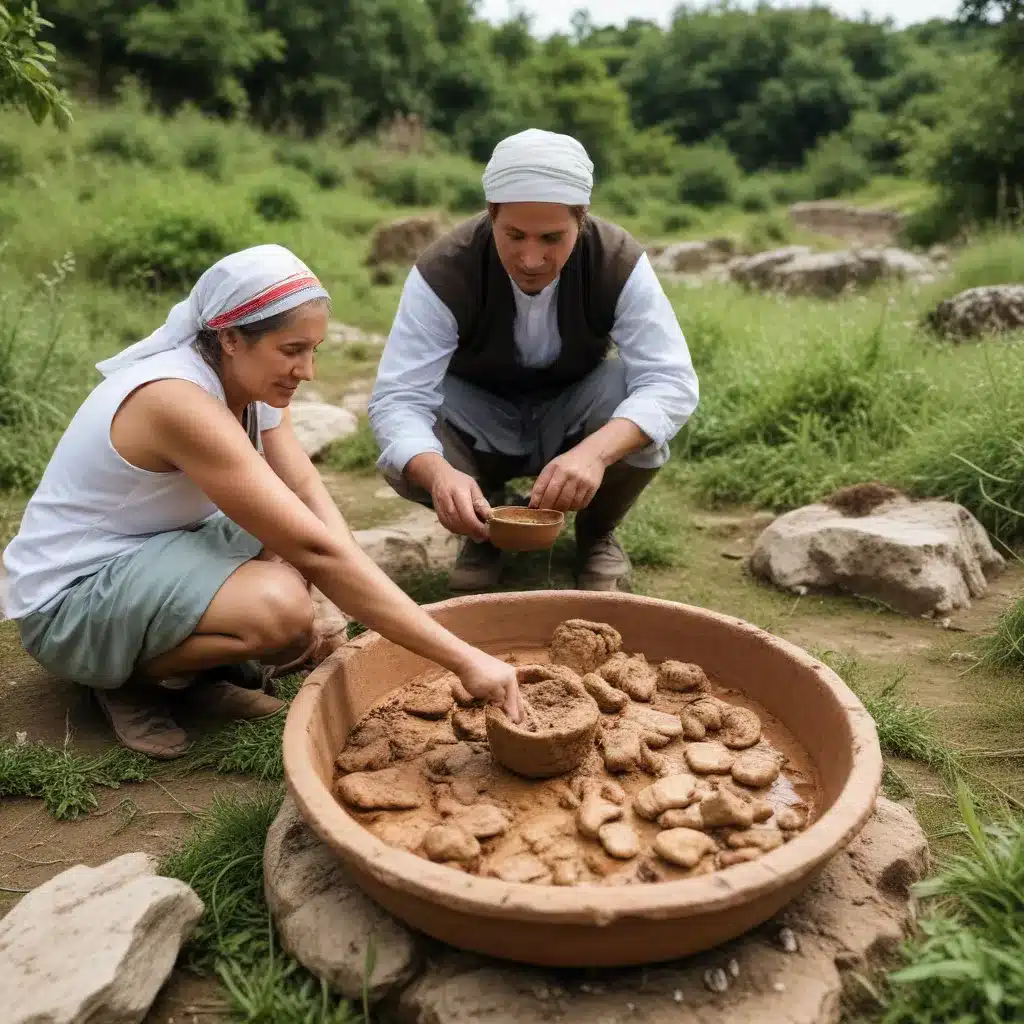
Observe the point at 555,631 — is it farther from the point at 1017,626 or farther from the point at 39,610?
the point at 1017,626

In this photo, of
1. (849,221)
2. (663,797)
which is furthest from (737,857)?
(849,221)

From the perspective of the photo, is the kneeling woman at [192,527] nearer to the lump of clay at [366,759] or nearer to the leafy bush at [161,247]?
the lump of clay at [366,759]

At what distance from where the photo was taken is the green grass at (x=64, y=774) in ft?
8.10

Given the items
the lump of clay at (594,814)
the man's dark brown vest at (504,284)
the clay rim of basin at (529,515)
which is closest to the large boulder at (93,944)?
the lump of clay at (594,814)

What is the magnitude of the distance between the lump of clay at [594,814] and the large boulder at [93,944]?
31.2 inches

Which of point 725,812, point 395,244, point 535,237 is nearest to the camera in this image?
point 725,812

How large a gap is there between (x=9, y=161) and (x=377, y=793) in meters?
9.17

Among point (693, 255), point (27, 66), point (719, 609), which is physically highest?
point (27, 66)

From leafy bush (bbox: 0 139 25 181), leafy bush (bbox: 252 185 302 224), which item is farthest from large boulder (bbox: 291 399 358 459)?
leafy bush (bbox: 252 185 302 224)

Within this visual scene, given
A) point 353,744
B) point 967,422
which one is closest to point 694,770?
point 353,744

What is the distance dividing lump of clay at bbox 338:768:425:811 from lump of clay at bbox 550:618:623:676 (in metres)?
0.59

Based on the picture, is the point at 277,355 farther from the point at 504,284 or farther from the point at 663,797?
the point at 663,797

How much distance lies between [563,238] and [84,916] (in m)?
2.08

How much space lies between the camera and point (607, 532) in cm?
369
